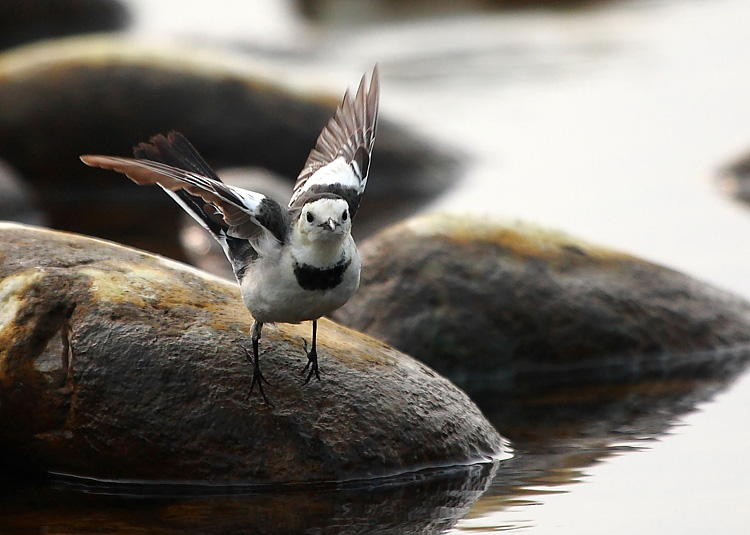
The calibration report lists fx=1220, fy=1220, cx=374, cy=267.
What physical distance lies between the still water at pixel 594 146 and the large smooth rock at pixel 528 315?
55 centimetres

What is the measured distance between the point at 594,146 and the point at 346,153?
881cm

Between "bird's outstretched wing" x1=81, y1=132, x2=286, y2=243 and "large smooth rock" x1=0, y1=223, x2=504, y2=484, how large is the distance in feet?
2.03

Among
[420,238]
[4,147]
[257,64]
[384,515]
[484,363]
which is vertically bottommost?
[384,515]

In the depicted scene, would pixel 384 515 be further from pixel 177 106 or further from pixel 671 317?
pixel 177 106

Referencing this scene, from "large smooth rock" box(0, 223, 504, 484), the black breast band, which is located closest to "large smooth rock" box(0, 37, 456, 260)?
"large smooth rock" box(0, 223, 504, 484)

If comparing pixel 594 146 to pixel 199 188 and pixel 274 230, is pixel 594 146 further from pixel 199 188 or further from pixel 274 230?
pixel 199 188

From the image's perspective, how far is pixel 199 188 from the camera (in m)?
5.63

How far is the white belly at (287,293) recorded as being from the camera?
576 centimetres

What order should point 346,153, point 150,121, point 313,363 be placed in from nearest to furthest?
point 313,363, point 346,153, point 150,121

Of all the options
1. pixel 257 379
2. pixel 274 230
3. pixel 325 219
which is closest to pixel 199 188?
pixel 274 230

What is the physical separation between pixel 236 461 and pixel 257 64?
395 inches

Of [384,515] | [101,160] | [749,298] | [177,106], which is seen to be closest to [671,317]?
[749,298]

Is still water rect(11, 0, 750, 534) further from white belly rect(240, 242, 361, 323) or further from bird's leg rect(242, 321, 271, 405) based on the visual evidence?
white belly rect(240, 242, 361, 323)

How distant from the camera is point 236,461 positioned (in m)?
6.30
